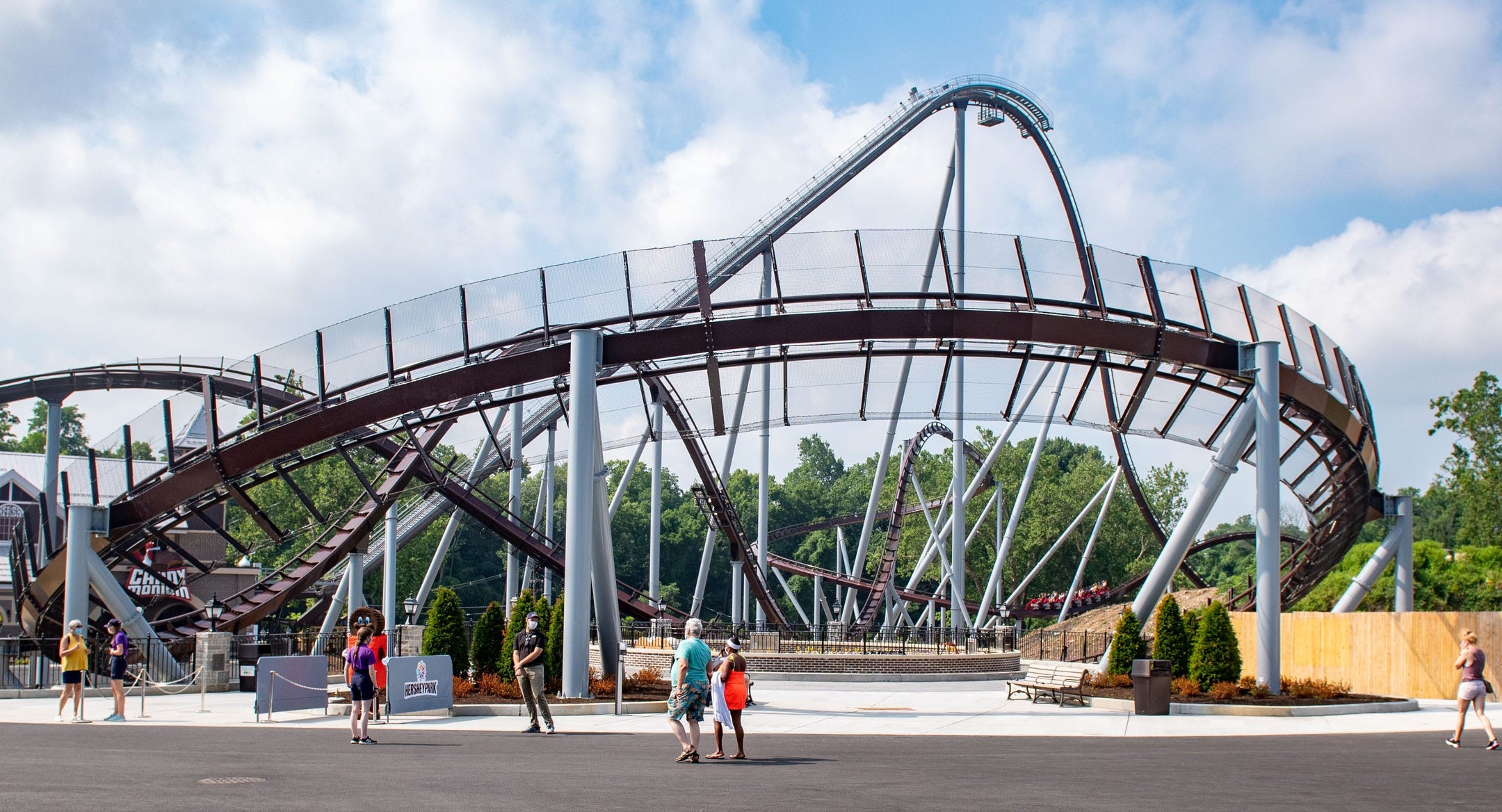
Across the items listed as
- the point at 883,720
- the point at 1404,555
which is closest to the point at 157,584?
the point at 883,720

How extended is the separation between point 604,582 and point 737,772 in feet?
40.3

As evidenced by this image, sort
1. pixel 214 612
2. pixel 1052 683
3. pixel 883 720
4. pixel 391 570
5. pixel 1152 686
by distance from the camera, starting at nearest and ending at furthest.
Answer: pixel 883 720
pixel 1152 686
pixel 1052 683
pixel 214 612
pixel 391 570

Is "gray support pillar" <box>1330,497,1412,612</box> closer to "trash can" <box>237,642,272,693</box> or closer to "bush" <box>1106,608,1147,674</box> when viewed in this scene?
"bush" <box>1106,608,1147,674</box>

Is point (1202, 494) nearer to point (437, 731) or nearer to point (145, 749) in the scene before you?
point (437, 731)

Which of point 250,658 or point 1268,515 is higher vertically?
point 1268,515

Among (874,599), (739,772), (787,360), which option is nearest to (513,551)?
(874,599)

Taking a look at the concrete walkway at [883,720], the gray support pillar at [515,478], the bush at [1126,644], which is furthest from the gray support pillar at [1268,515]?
the gray support pillar at [515,478]

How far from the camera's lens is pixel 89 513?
2873 centimetres

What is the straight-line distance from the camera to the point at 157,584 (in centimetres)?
3659

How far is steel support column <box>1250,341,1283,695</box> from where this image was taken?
25.3 m

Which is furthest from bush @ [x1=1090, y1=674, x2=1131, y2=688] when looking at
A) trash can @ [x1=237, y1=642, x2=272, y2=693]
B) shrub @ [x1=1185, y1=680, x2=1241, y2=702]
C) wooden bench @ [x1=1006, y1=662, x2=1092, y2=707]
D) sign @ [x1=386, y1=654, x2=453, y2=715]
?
trash can @ [x1=237, y1=642, x2=272, y2=693]

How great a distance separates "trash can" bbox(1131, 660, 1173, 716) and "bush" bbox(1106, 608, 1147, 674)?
3222 mm

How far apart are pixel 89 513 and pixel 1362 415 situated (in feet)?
102

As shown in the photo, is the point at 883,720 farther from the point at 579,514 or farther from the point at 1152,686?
the point at 579,514
